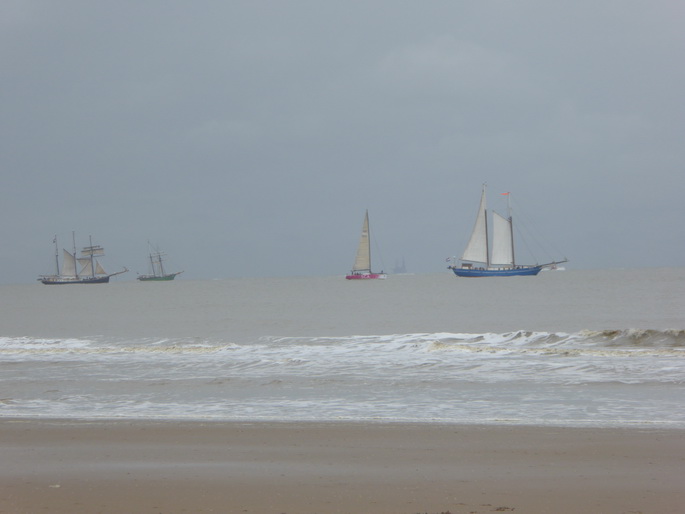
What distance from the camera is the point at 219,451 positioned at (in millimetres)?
7715

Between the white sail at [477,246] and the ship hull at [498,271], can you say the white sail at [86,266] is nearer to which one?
the ship hull at [498,271]

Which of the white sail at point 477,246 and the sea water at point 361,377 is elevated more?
the white sail at point 477,246

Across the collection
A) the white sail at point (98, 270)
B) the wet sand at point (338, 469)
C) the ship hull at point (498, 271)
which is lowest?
the ship hull at point (498, 271)

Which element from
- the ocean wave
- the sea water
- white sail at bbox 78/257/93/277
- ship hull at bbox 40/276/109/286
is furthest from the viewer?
white sail at bbox 78/257/93/277

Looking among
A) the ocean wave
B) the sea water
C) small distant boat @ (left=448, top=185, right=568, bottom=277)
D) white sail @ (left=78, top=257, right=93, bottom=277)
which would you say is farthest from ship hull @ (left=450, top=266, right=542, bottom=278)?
white sail @ (left=78, top=257, right=93, bottom=277)

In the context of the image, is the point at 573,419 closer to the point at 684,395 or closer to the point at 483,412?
the point at 483,412

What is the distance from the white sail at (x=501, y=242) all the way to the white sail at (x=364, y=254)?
27198 millimetres

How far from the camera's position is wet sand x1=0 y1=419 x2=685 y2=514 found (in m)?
5.68

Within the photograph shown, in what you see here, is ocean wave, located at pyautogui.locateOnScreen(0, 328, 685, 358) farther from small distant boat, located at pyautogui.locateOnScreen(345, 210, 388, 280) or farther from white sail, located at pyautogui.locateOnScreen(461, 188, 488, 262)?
small distant boat, located at pyautogui.locateOnScreen(345, 210, 388, 280)

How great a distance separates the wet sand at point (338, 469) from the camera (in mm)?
5684

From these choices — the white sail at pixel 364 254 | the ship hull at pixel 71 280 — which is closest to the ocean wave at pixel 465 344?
the white sail at pixel 364 254

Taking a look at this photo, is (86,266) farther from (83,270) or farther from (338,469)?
(338,469)

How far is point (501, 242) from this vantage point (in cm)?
11156

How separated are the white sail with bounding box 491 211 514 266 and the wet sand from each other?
104 meters
